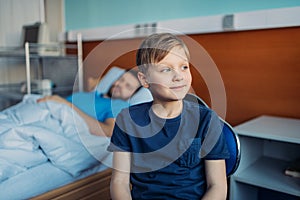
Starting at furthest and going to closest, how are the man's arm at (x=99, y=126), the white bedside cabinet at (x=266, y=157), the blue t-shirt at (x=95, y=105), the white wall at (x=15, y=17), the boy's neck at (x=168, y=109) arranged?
the white wall at (x=15, y=17) → the blue t-shirt at (x=95, y=105) → the man's arm at (x=99, y=126) → the white bedside cabinet at (x=266, y=157) → the boy's neck at (x=168, y=109)

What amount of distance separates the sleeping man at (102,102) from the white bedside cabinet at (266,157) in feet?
2.01

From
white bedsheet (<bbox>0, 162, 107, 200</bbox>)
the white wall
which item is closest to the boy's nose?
white bedsheet (<bbox>0, 162, 107, 200</bbox>)

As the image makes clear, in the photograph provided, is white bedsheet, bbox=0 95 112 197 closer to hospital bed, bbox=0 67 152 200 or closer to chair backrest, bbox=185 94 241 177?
hospital bed, bbox=0 67 152 200

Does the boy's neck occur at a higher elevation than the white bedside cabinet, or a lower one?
higher

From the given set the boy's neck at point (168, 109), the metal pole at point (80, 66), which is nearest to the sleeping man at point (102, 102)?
the metal pole at point (80, 66)

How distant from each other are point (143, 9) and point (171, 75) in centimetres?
153

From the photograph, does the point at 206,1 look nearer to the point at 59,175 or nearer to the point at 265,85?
the point at 265,85

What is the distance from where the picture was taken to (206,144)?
81cm

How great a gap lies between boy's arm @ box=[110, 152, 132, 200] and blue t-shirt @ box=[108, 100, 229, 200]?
0.02 metres

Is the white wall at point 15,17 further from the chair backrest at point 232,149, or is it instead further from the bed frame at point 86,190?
the chair backrest at point 232,149

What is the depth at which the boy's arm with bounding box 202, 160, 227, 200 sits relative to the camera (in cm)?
79

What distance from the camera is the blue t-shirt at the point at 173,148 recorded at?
32.0 inches

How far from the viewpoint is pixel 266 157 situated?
1560mm

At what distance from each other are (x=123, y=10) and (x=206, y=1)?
720 millimetres
